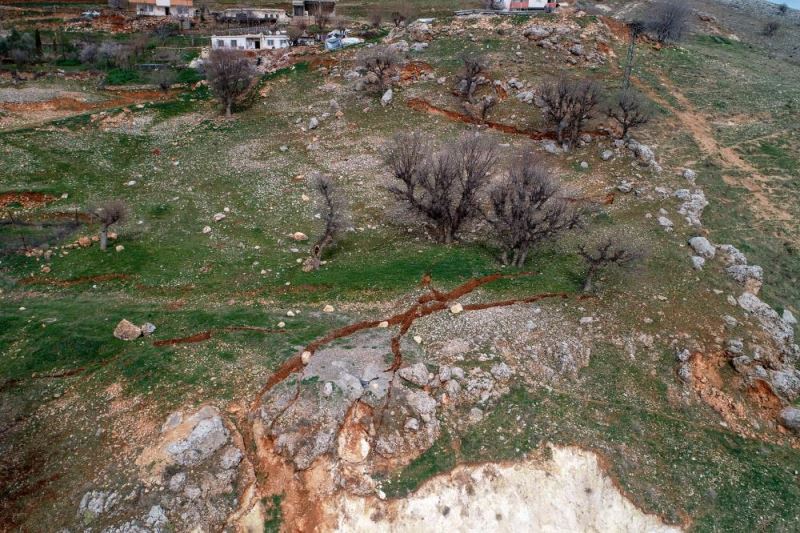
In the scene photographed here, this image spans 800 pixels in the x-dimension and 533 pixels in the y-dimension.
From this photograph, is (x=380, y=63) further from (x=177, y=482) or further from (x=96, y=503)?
(x=96, y=503)

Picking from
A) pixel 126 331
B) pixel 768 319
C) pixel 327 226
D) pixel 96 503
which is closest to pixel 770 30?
pixel 768 319

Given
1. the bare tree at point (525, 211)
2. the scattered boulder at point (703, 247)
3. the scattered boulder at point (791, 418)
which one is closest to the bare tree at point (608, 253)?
the bare tree at point (525, 211)

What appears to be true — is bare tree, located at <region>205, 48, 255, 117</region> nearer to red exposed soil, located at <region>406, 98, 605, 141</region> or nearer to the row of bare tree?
red exposed soil, located at <region>406, 98, 605, 141</region>

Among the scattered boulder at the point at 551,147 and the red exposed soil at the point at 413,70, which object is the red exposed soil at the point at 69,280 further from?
the red exposed soil at the point at 413,70

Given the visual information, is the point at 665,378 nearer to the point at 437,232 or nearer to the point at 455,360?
the point at 455,360

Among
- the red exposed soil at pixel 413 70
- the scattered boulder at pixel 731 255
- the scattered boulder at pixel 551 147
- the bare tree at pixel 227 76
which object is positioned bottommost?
the scattered boulder at pixel 731 255

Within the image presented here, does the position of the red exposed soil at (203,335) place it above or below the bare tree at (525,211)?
below

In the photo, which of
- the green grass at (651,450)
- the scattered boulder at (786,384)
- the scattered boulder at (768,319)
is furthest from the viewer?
the scattered boulder at (768,319)

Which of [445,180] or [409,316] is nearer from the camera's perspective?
[409,316]
